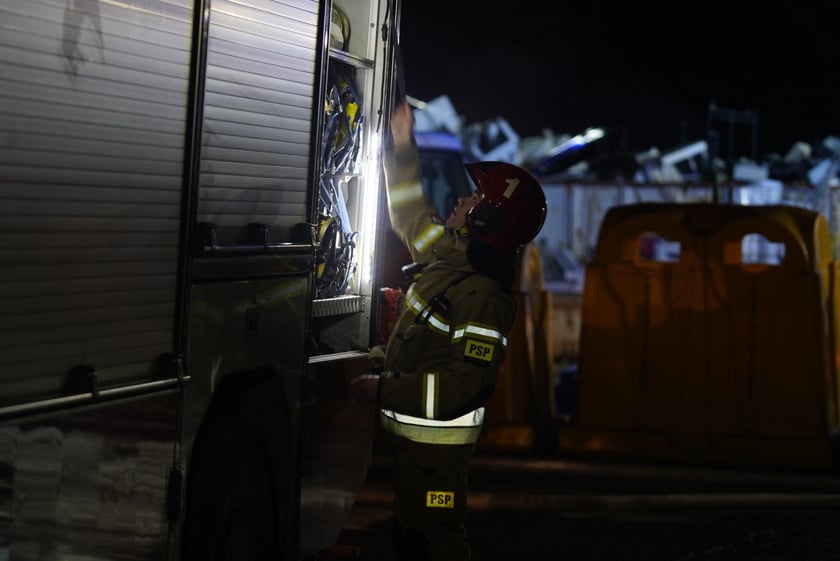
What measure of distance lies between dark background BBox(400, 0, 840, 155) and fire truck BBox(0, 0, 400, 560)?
3997 cm

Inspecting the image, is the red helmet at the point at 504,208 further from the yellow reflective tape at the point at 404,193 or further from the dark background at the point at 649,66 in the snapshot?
the dark background at the point at 649,66

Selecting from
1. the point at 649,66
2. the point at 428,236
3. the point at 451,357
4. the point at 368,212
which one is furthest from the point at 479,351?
the point at 649,66

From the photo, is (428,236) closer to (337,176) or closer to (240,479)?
(337,176)

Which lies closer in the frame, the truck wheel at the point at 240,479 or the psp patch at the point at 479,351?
the truck wheel at the point at 240,479

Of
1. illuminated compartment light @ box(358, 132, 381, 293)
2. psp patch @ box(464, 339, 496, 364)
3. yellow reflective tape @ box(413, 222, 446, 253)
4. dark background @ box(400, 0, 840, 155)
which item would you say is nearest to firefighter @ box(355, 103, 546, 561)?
psp patch @ box(464, 339, 496, 364)

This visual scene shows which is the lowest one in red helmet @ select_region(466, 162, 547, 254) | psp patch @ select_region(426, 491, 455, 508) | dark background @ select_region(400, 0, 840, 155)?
psp patch @ select_region(426, 491, 455, 508)

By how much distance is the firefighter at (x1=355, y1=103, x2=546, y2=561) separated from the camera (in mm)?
4414

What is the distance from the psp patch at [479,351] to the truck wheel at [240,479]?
2.23 ft

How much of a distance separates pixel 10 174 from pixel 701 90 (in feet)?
160

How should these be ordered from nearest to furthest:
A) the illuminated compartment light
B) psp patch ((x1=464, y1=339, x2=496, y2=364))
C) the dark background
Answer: psp patch ((x1=464, y1=339, x2=496, y2=364)) < the illuminated compartment light < the dark background

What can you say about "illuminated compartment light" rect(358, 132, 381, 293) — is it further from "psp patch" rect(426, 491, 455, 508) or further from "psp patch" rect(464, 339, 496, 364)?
"psp patch" rect(426, 491, 455, 508)

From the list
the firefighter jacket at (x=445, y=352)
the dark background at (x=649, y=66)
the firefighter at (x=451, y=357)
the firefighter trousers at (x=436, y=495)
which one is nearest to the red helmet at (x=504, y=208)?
the firefighter at (x=451, y=357)

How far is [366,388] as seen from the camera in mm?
4734

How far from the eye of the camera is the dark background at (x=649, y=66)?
46.3m
